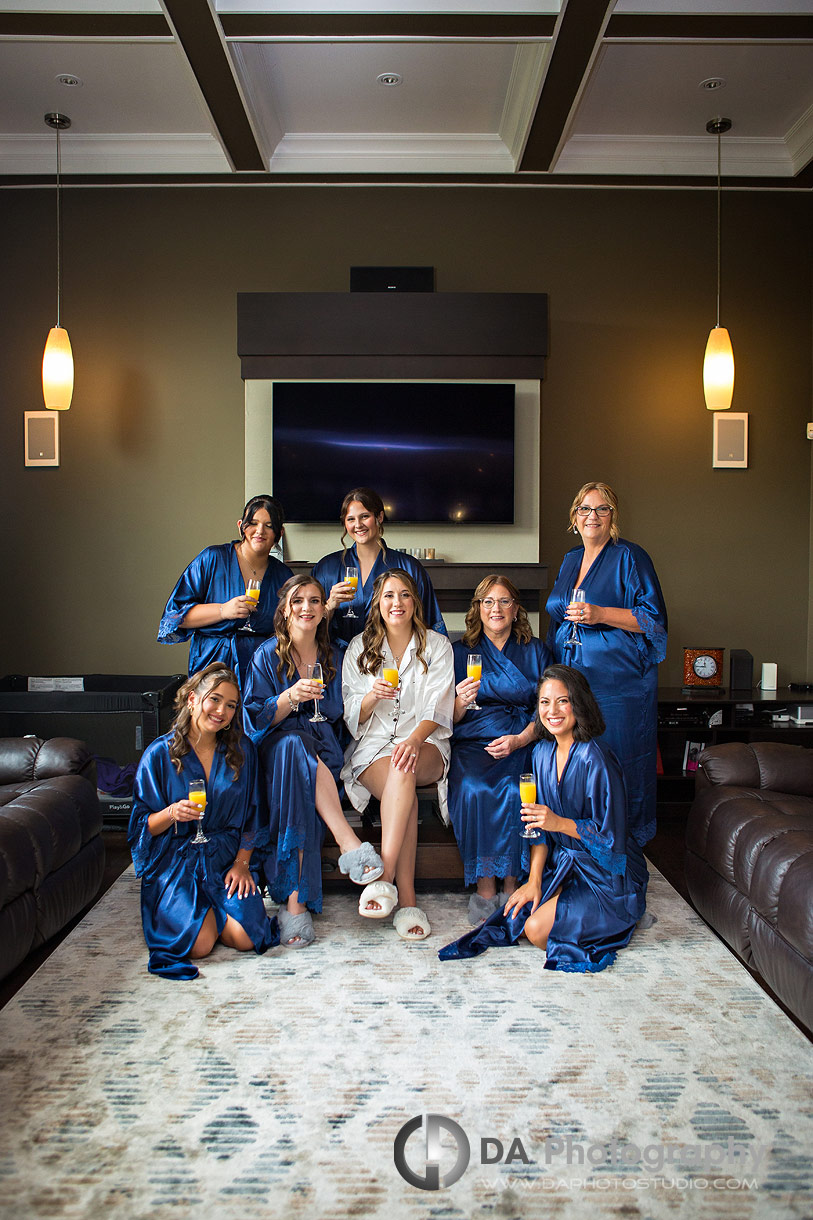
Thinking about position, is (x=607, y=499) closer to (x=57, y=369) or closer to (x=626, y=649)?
(x=626, y=649)

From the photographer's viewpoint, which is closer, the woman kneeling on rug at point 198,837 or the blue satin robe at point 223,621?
the woman kneeling on rug at point 198,837

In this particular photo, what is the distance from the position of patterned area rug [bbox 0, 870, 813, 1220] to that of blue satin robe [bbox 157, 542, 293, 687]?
3.57ft

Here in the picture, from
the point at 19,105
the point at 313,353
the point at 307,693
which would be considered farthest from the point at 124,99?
the point at 307,693

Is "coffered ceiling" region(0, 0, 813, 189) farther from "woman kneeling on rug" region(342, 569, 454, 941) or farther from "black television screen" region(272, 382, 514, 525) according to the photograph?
"woman kneeling on rug" region(342, 569, 454, 941)

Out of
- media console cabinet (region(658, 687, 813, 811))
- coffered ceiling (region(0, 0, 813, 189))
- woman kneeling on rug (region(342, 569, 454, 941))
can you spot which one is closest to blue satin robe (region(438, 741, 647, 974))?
woman kneeling on rug (region(342, 569, 454, 941))

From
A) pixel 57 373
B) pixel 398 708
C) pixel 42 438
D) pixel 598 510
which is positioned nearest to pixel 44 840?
pixel 398 708

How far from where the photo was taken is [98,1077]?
1.85 metres

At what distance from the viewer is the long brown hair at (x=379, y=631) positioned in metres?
2.93

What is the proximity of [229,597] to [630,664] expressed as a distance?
1.50 m

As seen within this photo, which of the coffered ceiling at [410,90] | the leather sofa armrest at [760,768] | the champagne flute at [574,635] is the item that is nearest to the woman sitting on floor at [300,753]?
the champagne flute at [574,635]

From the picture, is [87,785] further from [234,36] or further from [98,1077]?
[234,36]

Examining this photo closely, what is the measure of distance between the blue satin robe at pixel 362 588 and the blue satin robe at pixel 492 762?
18 cm

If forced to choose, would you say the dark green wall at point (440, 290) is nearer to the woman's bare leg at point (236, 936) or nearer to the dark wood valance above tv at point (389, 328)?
the dark wood valance above tv at point (389, 328)

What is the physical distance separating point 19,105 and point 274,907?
13.0ft
